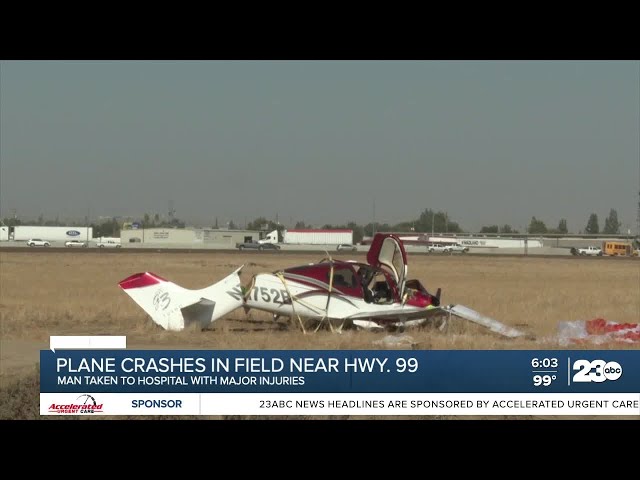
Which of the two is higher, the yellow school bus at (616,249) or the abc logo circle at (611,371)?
the abc logo circle at (611,371)

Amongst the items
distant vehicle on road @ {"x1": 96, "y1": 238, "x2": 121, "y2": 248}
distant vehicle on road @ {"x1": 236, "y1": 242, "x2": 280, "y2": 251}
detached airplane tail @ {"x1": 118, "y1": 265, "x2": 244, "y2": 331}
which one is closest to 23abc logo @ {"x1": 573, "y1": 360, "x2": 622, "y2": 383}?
detached airplane tail @ {"x1": 118, "y1": 265, "x2": 244, "y2": 331}

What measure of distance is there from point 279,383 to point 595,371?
3.34 m

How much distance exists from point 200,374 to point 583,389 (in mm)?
4004

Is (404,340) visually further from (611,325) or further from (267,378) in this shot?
(267,378)

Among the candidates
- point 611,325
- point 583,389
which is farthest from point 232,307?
point 583,389

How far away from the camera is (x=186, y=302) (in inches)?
625

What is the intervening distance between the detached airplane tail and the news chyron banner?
298 inches

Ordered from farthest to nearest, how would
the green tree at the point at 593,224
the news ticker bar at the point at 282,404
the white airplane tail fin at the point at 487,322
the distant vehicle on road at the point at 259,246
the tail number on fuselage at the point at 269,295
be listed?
the green tree at the point at 593,224 < the distant vehicle on road at the point at 259,246 < the tail number on fuselage at the point at 269,295 < the white airplane tail fin at the point at 487,322 < the news ticker bar at the point at 282,404

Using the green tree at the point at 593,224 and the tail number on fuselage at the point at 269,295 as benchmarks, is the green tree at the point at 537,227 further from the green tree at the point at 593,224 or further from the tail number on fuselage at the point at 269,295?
the tail number on fuselage at the point at 269,295

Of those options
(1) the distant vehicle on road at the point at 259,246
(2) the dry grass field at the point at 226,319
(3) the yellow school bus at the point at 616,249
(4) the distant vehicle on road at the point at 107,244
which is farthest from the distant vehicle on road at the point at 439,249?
(2) the dry grass field at the point at 226,319

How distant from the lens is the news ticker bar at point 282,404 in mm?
8070

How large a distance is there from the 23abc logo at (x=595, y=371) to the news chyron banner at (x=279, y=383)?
0.57 metres

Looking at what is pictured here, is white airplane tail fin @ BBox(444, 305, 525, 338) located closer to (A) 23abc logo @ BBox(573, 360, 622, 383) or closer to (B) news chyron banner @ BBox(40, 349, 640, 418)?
(A) 23abc logo @ BBox(573, 360, 622, 383)

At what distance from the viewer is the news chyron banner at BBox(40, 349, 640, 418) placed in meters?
8.08
